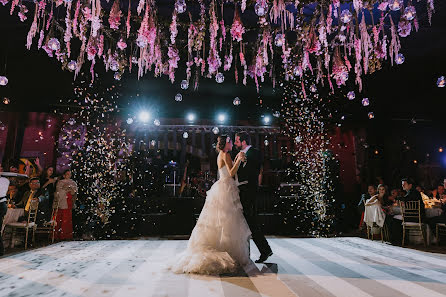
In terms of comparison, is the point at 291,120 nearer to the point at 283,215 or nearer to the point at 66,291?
the point at 283,215

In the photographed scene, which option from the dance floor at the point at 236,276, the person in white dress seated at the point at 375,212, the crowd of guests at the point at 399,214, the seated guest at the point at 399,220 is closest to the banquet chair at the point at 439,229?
the crowd of guests at the point at 399,214

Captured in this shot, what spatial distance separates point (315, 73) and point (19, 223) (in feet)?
23.9

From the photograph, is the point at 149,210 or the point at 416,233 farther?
the point at 149,210

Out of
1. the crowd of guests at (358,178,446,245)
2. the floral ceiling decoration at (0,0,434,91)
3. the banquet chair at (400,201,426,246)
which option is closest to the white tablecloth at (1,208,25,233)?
the floral ceiling decoration at (0,0,434,91)

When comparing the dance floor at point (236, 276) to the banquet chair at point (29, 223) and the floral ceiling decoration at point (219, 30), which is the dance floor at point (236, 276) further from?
the floral ceiling decoration at point (219, 30)

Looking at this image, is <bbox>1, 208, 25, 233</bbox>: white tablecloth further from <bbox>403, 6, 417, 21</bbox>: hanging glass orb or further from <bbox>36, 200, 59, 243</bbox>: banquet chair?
<bbox>403, 6, 417, 21</bbox>: hanging glass orb

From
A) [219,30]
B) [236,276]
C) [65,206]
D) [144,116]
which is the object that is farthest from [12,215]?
[219,30]

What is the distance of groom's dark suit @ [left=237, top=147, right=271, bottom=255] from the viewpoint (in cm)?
376

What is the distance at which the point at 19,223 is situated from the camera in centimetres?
530

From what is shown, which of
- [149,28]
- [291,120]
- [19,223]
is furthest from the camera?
[291,120]

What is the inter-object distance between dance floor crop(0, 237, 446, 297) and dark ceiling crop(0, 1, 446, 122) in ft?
12.0

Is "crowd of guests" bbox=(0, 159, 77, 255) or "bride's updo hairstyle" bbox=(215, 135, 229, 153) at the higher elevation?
"bride's updo hairstyle" bbox=(215, 135, 229, 153)

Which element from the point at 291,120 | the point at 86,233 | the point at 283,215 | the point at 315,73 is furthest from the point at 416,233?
the point at 86,233

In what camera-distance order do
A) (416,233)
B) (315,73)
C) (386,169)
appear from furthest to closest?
(386,169) < (315,73) < (416,233)
